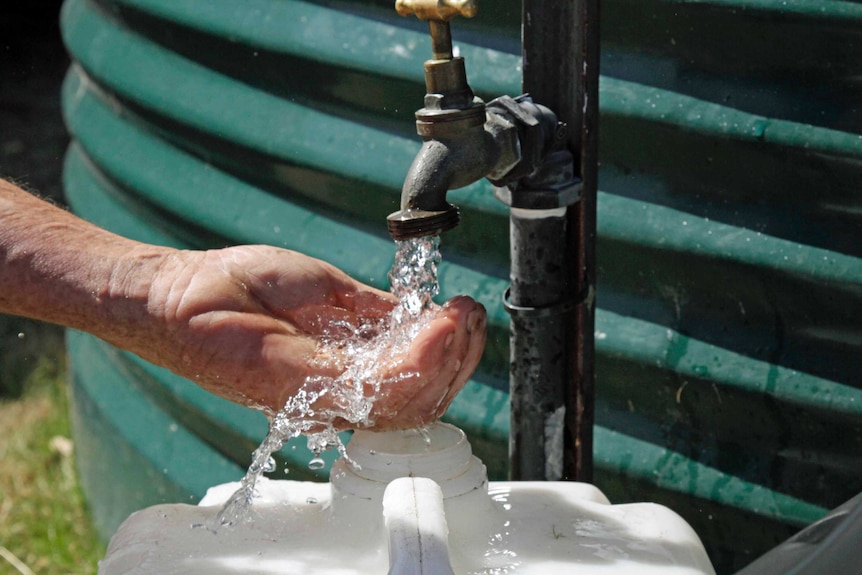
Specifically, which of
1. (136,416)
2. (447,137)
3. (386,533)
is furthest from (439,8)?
(136,416)

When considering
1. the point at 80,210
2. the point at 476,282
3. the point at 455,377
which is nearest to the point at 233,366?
the point at 455,377

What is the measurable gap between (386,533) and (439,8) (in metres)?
0.41

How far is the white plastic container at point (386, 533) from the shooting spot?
2.91 feet

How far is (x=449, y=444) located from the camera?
3.08 feet

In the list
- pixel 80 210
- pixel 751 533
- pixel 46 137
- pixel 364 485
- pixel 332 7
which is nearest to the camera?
pixel 364 485

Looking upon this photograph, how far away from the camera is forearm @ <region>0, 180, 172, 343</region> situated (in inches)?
41.6

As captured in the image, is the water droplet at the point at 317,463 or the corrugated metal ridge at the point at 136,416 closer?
the water droplet at the point at 317,463

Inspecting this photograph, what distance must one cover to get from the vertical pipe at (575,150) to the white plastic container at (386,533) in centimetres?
14

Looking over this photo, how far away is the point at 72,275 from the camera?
3.52ft

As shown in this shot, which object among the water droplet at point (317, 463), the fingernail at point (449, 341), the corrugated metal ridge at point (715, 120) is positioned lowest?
the water droplet at point (317, 463)

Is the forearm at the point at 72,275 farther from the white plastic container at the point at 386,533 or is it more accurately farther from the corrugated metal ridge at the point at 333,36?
the corrugated metal ridge at the point at 333,36

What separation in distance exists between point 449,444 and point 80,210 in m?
1.36

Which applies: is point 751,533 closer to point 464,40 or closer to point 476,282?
point 476,282

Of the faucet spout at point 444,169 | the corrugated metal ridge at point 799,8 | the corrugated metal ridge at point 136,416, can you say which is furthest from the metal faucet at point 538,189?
the corrugated metal ridge at point 136,416
